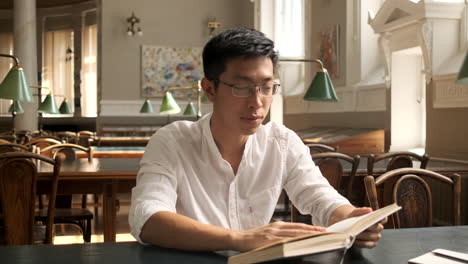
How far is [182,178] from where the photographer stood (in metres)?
1.52

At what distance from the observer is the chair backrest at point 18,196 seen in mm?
2416

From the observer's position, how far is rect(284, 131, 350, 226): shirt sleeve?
1.59 meters

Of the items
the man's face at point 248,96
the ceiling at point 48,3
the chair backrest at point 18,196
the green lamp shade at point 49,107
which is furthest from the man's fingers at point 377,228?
the ceiling at point 48,3

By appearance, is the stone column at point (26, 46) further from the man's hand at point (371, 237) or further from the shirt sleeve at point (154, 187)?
the man's hand at point (371, 237)

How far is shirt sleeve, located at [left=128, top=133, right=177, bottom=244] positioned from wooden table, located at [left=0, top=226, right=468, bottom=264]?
0.07 meters

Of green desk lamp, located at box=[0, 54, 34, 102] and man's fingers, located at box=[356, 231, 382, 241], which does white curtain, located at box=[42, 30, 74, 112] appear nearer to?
green desk lamp, located at box=[0, 54, 34, 102]

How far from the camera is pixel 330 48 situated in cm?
838

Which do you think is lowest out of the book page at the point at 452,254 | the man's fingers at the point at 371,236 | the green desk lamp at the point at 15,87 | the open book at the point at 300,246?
the book page at the point at 452,254

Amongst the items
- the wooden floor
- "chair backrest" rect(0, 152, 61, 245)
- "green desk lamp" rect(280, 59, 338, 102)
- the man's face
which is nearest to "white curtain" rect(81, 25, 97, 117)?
the wooden floor

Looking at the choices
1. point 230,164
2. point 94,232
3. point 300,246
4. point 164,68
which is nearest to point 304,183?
point 230,164

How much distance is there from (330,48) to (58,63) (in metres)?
10.1

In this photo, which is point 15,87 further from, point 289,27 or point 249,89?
point 289,27

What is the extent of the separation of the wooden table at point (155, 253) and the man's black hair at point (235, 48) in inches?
18.5

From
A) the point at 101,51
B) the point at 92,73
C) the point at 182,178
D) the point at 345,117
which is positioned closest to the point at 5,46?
the point at 92,73
